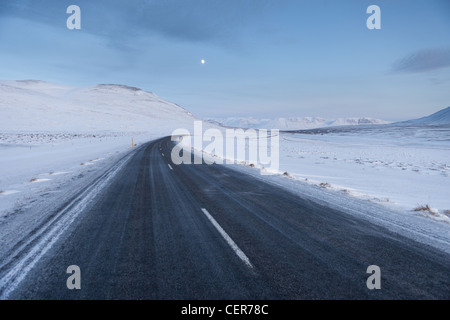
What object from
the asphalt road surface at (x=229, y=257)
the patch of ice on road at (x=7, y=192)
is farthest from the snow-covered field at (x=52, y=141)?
the asphalt road surface at (x=229, y=257)

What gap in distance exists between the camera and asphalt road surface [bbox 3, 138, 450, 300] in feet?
11.4

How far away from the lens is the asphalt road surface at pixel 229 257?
11.4ft

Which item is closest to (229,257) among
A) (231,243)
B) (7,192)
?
(231,243)

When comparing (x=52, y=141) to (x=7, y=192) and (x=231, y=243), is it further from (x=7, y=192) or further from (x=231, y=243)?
(x=231, y=243)

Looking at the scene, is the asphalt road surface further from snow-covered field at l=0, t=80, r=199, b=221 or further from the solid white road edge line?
snow-covered field at l=0, t=80, r=199, b=221

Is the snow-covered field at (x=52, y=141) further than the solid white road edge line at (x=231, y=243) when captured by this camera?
Yes

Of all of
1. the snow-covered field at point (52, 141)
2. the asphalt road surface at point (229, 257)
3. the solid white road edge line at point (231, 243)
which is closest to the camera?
the asphalt road surface at point (229, 257)

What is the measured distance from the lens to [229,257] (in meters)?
4.34

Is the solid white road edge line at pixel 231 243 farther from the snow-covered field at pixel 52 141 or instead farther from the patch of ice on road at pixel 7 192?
the patch of ice on road at pixel 7 192

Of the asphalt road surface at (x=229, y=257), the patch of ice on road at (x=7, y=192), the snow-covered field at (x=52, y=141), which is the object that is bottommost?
the asphalt road surface at (x=229, y=257)

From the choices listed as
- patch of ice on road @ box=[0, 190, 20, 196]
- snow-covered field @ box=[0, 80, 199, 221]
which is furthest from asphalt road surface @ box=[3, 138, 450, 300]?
patch of ice on road @ box=[0, 190, 20, 196]

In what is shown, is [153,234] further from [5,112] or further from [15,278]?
[5,112]
